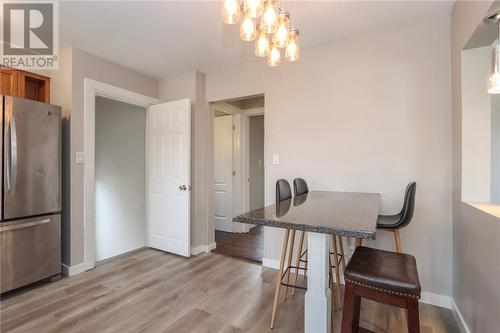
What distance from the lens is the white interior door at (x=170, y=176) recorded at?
3.14 m

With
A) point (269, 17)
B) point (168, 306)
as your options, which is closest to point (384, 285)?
point (269, 17)

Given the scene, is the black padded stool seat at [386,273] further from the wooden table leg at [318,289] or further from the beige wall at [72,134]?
the beige wall at [72,134]

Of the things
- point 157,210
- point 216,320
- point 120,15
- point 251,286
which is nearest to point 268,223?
point 216,320

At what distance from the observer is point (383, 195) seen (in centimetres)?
229

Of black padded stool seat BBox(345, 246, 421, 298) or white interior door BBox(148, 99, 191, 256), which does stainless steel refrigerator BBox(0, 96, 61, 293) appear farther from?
black padded stool seat BBox(345, 246, 421, 298)

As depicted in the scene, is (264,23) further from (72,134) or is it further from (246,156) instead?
(246,156)

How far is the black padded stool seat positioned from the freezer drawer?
280 centimetres

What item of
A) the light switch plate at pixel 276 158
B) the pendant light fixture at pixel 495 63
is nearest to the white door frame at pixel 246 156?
the light switch plate at pixel 276 158

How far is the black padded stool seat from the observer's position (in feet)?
3.69

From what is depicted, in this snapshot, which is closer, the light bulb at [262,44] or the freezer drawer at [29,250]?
the light bulb at [262,44]

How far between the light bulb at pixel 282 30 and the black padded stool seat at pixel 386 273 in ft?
4.51

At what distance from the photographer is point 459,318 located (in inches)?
71.7

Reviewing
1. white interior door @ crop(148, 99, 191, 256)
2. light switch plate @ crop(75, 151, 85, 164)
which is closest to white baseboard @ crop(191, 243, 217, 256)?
white interior door @ crop(148, 99, 191, 256)

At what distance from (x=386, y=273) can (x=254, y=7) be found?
152 centimetres
